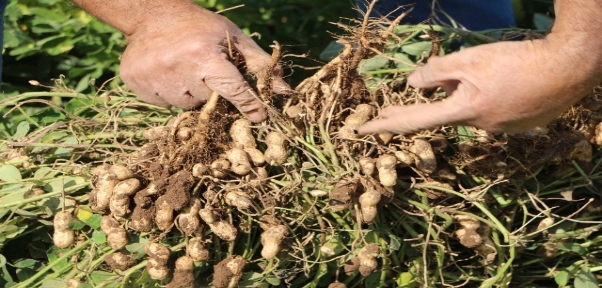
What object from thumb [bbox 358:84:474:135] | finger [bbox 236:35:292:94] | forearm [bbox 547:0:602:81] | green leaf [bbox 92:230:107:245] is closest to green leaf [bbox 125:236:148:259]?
green leaf [bbox 92:230:107:245]

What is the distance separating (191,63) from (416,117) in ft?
1.43

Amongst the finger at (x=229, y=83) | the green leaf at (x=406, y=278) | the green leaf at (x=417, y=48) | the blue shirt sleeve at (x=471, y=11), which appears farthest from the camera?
the blue shirt sleeve at (x=471, y=11)

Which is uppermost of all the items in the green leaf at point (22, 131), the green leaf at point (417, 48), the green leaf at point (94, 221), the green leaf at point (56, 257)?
the green leaf at point (417, 48)

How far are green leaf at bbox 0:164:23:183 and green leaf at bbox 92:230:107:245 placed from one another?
20cm

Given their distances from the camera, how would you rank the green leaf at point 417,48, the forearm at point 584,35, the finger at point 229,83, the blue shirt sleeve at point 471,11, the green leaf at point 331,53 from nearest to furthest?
the forearm at point 584,35 → the finger at point 229,83 → the green leaf at point 417,48 → the green leaf at point 331,53 → the blue shirt sleeve at point 471,11

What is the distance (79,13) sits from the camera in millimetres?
2172

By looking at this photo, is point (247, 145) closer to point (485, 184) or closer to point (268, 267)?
point (268, 267)

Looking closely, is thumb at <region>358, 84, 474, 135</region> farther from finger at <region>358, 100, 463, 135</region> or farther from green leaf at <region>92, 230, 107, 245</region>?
green leaf at <region>92, 230, 107, 245</region>

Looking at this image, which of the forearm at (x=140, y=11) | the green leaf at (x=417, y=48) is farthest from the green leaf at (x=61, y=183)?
the green leaf at (x=417, y=48)

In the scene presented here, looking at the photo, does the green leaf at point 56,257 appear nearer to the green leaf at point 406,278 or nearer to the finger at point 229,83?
the finger at point 229,83

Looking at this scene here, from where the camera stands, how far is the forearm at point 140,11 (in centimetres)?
139

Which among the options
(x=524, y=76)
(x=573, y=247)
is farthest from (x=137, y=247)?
(x=573, y=247)

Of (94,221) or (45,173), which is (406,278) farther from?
(45,173)

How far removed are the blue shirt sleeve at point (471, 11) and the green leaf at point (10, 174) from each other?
3.33ft
